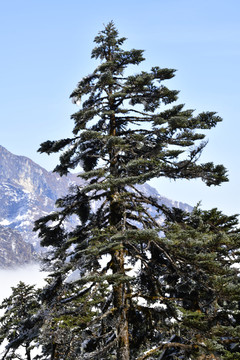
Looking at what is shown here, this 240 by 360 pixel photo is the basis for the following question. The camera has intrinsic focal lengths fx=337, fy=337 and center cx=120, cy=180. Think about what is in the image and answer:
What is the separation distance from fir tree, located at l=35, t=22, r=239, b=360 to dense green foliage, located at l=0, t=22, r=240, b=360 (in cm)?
4

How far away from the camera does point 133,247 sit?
9500 millimetres

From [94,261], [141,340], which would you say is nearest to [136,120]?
[94,261]

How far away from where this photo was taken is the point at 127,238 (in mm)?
8031

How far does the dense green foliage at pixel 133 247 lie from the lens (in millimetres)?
8234

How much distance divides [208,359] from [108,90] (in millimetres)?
9333

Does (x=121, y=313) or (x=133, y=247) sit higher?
(x=133, y=247)

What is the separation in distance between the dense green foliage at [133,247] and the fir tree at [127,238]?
0.12 feet

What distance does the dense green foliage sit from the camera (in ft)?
27.0

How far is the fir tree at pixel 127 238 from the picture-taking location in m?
8.34

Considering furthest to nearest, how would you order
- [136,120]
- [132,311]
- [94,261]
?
[136,120] → [132,311] → [94,261]

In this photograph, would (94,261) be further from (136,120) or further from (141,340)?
(136,120)

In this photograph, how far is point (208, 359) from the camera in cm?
807

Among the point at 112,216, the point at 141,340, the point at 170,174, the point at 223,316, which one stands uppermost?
the point at 170,174

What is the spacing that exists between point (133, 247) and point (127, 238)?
5.14ft
